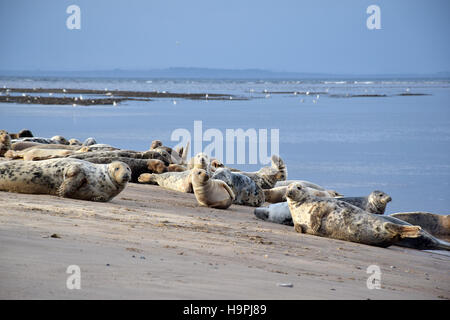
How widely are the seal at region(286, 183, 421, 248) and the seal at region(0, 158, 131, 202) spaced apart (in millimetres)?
2046

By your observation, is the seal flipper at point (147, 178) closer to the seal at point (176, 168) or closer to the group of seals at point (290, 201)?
the seal at point (176, 168)

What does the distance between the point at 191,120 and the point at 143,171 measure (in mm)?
17064

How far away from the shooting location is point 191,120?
94.0 ft

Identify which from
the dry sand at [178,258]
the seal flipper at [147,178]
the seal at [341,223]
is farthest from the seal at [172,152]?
the seal at [341,223]

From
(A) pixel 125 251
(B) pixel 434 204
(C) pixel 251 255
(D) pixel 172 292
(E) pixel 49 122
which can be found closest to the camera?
(D) pixel 172 292

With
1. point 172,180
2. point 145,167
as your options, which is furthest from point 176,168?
point 172,180

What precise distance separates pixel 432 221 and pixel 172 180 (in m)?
4.10

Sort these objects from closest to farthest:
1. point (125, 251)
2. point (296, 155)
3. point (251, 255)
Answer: point (125, 251)
point (251, 255)
point (296, 155)

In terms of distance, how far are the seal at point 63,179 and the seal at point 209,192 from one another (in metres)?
1.35

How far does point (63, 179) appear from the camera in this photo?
7.80 metres

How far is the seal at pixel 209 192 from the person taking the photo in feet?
29.6
